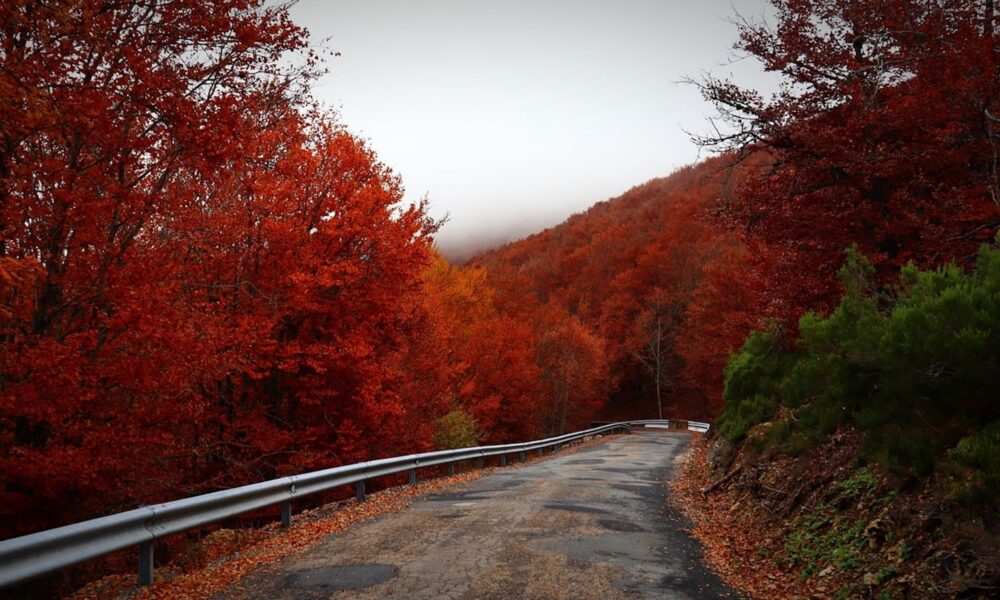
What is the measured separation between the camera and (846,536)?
559 cm

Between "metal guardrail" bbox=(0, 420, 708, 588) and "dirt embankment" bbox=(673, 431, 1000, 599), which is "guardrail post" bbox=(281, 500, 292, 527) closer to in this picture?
"metal guardrail" bbox=(0, 420, 708, 588)

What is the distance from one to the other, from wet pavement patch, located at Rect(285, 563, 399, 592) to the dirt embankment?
10.7 ft

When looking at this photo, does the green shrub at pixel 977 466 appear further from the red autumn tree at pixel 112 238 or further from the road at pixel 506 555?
the red autumn tree at pixel 112 238

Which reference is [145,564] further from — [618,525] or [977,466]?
[977,466]

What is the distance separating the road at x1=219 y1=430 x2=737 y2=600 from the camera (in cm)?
494

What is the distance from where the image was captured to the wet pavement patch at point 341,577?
499 centimetres

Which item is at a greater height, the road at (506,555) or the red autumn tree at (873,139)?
the red autumn tree at (873,139)

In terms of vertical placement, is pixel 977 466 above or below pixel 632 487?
above

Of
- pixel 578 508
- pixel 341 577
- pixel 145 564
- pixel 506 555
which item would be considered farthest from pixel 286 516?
pixel 578 508

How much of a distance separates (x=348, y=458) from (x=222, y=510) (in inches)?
364

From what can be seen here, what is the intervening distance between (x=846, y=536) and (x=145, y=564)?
21.1ft

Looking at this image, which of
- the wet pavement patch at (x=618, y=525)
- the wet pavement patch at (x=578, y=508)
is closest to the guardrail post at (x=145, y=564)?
the wet pavement patch at (x=618, y=525)

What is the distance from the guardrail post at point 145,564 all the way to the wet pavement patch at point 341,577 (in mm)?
1211

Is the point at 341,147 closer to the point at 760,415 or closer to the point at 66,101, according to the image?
the point at 66,101
